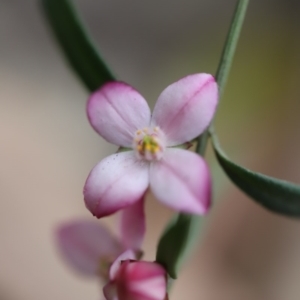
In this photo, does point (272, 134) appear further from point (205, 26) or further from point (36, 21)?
point (36, 21)

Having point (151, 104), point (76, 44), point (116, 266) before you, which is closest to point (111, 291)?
point (116, 266)

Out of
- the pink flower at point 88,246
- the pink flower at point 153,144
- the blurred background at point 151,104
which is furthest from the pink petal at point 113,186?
the blurred background at point 151,104

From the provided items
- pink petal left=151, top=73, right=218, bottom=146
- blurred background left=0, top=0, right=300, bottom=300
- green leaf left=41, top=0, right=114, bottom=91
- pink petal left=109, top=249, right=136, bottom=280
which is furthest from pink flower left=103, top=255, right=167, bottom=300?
blurred background left=0, top=0, right=300, bottom=300

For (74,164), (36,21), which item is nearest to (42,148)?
(74,164)

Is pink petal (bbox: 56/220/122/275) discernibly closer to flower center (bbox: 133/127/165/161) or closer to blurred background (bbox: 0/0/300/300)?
flower center (bbox: 133/127/165/161)

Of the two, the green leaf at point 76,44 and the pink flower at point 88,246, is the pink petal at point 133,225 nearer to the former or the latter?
the pink flower at point 88,246

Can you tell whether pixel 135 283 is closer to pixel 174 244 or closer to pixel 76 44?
pixel 174 244

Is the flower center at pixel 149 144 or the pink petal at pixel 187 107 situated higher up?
the pink petal at pixel 187 107
